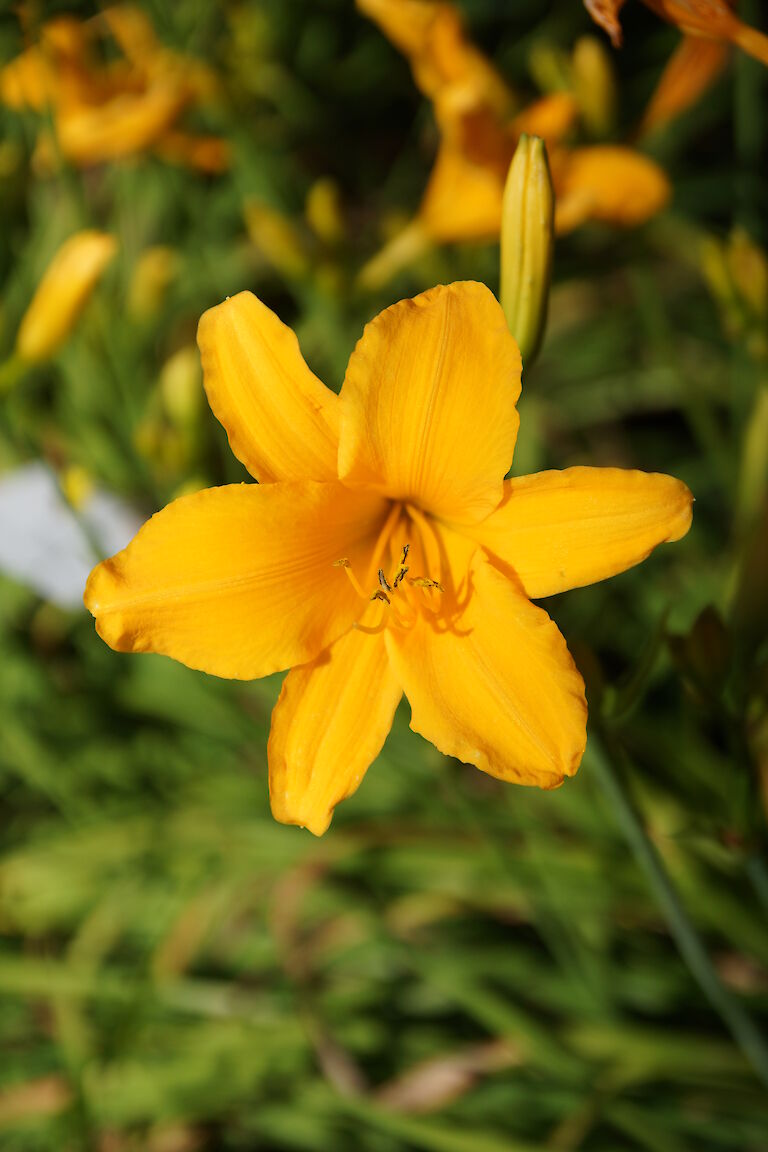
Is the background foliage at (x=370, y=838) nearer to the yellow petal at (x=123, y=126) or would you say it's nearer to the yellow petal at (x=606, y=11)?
the yellow petal at (x=123, y=126)

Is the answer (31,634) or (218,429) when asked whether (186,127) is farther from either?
(31,634)

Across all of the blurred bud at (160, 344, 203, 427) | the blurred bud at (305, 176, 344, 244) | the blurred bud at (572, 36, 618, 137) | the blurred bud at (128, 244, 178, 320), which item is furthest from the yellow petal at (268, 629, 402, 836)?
the blurred bud at (128, 244, 178, 320)

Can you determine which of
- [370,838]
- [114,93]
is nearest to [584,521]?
[370,838]

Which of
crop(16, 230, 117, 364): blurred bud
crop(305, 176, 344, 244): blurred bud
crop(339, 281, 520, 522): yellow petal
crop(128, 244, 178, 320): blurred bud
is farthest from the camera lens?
crop(128, 244, 178, 320): blurred bud

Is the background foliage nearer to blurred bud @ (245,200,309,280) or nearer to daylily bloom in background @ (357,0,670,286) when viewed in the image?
blurred bud @ (245,200,309,280)

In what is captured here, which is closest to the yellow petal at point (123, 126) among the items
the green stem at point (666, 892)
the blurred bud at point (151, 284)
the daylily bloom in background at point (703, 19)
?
the blurred bud at point (151, 284)

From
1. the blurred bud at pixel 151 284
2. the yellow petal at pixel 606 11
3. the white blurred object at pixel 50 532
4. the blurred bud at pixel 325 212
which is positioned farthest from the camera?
the blurred bud at pixel 151 284
